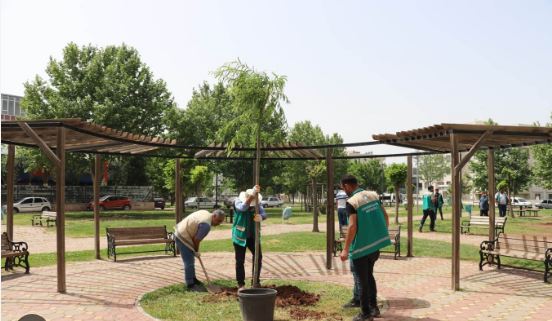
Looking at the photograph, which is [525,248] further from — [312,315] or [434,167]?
[434,167]

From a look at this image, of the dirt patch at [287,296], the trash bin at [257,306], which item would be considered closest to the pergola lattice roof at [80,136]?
the dirt patch at [287,296]

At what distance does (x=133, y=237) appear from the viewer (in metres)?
11.6

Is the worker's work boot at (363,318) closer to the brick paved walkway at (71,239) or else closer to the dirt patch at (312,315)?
the dirt patch at (312,315)

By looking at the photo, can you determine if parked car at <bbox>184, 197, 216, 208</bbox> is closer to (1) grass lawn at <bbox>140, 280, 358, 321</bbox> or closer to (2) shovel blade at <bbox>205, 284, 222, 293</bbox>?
(2) shovel blade at <bbox>205, 284, 222, 293</bbox>

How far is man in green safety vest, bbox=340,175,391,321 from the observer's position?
5.98 meters

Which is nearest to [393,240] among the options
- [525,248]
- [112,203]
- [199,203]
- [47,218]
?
[525,248]

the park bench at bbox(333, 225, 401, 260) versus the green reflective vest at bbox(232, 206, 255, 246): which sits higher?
the green reflective vest at bbox(232, 206, 255, 246)

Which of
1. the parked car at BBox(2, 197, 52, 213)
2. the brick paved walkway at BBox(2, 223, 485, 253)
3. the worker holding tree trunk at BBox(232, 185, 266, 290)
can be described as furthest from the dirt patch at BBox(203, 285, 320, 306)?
the parked car at BBox(2, 197, 52, 213)

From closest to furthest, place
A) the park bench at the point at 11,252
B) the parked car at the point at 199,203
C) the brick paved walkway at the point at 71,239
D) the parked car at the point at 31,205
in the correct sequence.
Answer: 1. the park bench at the point at 11,252
2. the brick paved walkway at the point at 71,239
3. the parked car at the point at 31,205
4. the parked car at the point at 199,203

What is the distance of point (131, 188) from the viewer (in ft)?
139

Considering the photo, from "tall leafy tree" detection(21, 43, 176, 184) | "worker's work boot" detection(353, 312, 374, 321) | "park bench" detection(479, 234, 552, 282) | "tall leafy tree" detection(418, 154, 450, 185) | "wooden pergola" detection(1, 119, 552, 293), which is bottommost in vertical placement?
"worker's work boot" detection(353, 312, 374, 321)

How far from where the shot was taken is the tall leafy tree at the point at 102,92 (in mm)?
28611

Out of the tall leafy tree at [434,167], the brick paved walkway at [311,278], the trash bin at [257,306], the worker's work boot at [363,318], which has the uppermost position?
the tall leafy tree at [434,167]

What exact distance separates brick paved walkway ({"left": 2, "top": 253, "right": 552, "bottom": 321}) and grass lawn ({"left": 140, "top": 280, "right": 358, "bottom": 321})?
33 cm
